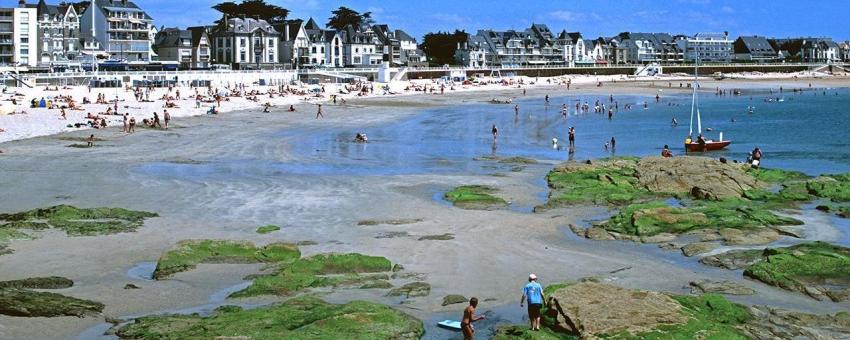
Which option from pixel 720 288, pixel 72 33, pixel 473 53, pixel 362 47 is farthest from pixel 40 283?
pixel 473 53

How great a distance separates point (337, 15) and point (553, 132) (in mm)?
118620

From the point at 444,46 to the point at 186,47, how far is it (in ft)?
220

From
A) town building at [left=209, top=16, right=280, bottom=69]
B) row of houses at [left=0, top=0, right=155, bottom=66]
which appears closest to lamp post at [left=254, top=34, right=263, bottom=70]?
town building at [left=209, top=16, right=280, bottom=69]

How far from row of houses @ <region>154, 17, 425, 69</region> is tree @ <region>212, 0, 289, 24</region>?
361 inches

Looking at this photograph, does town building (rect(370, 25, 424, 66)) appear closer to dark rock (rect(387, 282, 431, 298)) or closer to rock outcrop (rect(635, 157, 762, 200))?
rock outcrop (rect(635, 157, 762, 200))

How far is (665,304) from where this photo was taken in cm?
1769

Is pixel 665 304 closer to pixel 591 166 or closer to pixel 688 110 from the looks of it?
pixel 591 166

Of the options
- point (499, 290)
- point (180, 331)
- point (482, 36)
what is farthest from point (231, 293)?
point (482, 36)

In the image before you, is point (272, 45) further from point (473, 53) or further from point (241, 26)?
point (473, 53)

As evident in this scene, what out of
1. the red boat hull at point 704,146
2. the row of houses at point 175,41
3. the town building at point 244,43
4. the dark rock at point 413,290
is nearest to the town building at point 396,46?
the row of houses at point 175,41

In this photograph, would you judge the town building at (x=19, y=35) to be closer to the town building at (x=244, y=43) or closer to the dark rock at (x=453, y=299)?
the town building at (x=244, y=43)

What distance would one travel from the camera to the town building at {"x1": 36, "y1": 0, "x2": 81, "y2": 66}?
125 m

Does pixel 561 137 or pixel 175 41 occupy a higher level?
pixel 175 41

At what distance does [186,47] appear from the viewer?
143 meters
